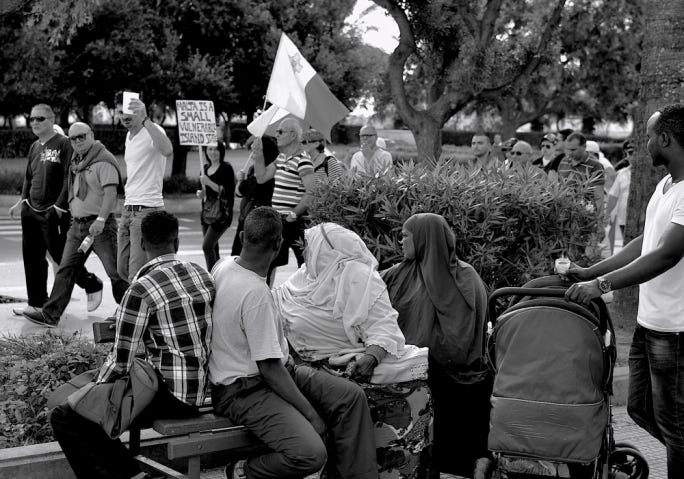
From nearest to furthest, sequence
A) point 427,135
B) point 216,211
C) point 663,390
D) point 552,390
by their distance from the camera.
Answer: point 552,390 → point 663,390 → point 216,211 → point 427,135

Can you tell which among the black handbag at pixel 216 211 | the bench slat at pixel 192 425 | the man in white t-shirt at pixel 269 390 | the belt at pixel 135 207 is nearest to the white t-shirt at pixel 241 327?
the man in white t-shirt at pixel 269 390

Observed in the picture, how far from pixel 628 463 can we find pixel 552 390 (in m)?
1.03

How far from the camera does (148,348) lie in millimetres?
4379

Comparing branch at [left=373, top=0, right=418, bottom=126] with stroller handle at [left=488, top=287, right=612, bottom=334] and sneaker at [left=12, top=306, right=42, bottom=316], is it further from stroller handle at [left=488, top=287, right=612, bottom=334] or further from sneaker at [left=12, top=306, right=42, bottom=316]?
stroller handle at [left=488, top=287, right=612, bottom=334]

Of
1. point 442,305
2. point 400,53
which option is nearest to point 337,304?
point 442,305

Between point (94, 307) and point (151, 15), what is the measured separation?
1441cm

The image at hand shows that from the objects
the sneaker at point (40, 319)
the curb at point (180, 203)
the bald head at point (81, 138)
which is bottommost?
the curb at point (180, 203)

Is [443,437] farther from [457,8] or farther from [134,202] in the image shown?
[457,8]

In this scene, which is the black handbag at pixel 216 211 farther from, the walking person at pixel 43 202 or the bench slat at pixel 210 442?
the bench slat at pixel 210 442

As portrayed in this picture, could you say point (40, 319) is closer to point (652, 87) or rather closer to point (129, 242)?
point (129, 242)

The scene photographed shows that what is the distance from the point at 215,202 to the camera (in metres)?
10.1

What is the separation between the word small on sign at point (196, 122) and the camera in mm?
10664

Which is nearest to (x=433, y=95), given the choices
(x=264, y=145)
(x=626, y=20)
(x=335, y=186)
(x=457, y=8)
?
(x=457, y=8)

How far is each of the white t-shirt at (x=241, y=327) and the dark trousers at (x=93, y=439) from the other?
25 cm
